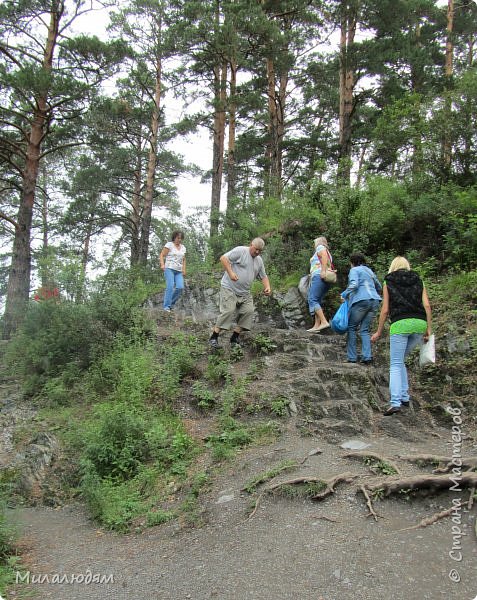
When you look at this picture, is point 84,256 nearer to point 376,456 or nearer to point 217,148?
point 217,148

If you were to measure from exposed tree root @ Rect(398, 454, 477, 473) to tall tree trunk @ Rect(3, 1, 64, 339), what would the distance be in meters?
11.2

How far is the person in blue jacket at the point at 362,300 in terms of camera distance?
6.86 meters

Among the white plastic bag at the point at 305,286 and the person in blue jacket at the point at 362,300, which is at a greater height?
the white plastic bag at the point at 305,286

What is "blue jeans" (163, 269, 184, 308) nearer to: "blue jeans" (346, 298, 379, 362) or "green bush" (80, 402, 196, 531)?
"green bush" (80, 402, 196, 531)

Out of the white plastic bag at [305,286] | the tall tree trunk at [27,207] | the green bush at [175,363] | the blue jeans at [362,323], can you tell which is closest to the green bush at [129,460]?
the green bush at [175,363]

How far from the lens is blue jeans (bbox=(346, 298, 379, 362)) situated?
6.87 meters

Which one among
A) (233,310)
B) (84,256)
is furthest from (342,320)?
(84,256)

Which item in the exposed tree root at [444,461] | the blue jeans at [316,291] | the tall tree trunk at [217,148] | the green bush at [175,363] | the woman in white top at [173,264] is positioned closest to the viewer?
the exposed tree root at [444,461]

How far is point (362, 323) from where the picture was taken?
23.0 ft

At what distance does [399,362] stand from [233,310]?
308 cm

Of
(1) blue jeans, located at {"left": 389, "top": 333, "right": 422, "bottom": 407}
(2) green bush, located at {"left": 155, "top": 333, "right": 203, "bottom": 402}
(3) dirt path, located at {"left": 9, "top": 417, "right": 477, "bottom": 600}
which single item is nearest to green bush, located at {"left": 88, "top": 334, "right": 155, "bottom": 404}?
(2) green bush, located at {"left": 155, "top": 333, "right": 203, "bottom": 402}

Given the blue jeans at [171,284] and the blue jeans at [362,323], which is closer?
the blue jeans at [362,323]

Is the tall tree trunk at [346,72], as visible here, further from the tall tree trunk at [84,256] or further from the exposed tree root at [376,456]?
the exposed tree root at [376,456]

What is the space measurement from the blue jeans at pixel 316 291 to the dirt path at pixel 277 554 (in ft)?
13.3
